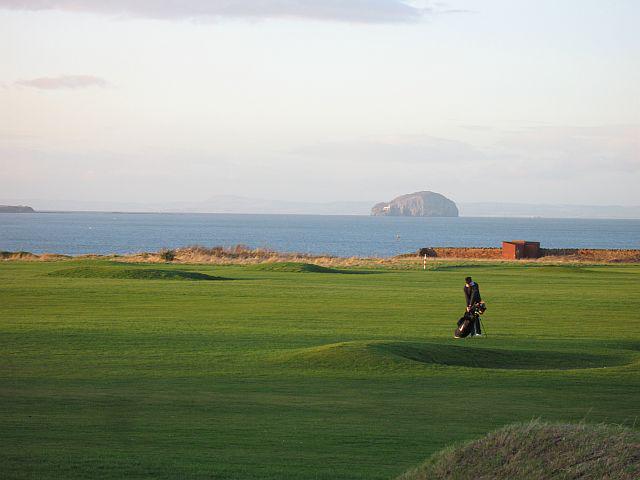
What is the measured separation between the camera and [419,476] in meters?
8.41

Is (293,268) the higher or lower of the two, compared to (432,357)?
higher

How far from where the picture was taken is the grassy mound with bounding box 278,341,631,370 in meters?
20.3

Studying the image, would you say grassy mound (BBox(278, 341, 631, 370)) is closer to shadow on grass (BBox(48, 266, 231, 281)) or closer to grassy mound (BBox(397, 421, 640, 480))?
grassy mound (BBox(397, 421, 640, 480))

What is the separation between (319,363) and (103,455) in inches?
363

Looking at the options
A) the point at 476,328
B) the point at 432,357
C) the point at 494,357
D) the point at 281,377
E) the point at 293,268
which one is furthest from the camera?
the point at 293,268

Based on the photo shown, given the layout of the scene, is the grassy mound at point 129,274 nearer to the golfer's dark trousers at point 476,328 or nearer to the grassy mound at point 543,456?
the golfer's dark trousers at point 476,328

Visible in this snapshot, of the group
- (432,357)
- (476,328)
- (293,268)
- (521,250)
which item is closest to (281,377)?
(432,357)

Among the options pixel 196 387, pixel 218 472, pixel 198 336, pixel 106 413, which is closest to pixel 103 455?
pixel 218 472

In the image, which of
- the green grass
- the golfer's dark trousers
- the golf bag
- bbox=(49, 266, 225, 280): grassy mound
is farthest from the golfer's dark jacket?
bbox=(49, 266, 225, 280): grassy mound

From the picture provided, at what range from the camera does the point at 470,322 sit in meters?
25.2

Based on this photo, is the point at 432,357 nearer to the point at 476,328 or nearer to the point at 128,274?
the point at 476,328

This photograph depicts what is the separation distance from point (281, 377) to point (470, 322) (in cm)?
816

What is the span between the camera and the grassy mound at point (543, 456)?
24.8ft

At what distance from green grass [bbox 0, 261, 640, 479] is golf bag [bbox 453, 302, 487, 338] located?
1.40 feet
